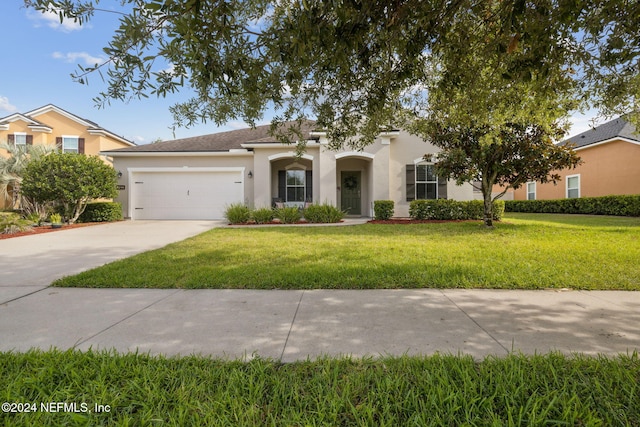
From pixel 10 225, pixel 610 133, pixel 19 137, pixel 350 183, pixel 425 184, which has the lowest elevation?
pixel 10 225

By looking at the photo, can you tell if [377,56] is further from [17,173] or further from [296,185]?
[17,173]

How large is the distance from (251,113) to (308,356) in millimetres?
3235

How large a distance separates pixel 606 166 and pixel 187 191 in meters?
22.8

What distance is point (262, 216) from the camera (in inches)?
499

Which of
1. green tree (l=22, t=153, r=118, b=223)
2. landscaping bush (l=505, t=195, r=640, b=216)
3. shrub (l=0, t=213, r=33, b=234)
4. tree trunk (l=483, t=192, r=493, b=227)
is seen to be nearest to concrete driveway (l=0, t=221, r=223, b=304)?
shrub (l=0, t=213, r=33, b=234)

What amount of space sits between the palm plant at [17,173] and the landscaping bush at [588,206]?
87.3 feet

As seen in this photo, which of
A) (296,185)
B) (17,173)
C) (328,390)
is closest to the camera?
(328,390)

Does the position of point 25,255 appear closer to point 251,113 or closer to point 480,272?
point 251,113

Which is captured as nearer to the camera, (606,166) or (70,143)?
(606,166)

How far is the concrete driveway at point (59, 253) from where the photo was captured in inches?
177

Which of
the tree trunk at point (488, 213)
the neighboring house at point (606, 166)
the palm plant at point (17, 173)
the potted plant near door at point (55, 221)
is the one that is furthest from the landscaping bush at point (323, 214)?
the neighboring house at point (606, 166)

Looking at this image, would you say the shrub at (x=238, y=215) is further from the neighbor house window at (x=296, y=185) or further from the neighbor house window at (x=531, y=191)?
the neighbor house window at (x=531, y=191)

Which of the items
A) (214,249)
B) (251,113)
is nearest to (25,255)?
(214,249)

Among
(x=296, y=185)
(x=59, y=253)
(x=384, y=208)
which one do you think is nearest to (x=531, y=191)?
(x=384, y=208)
